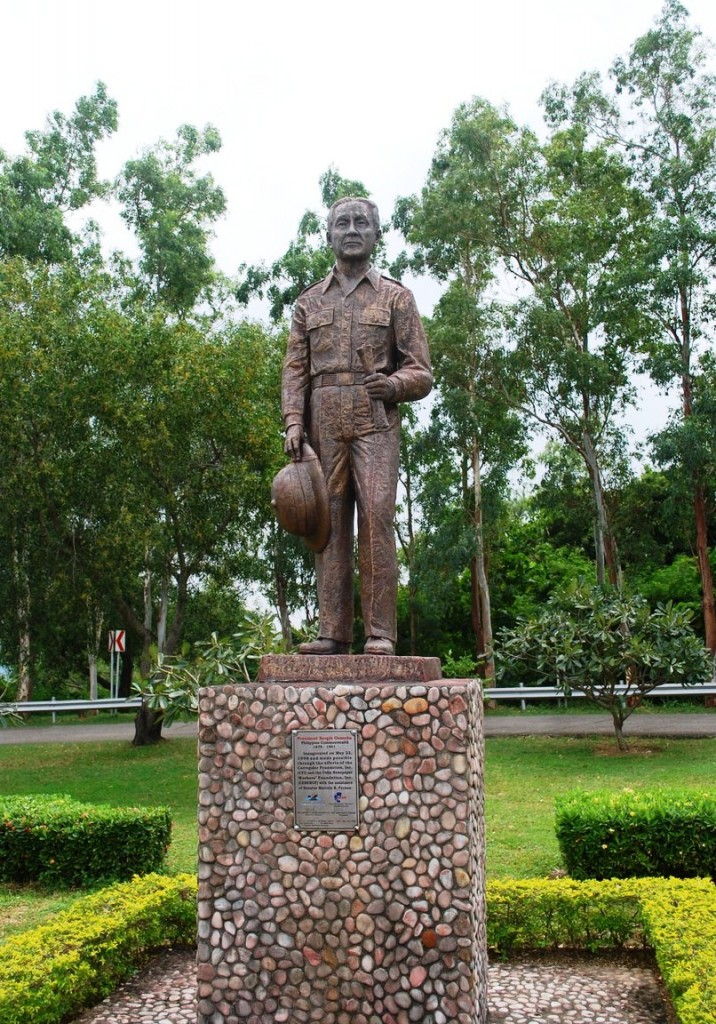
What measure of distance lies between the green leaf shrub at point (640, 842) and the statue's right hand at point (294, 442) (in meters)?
3.74

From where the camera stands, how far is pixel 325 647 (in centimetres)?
495

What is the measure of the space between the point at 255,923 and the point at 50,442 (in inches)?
459

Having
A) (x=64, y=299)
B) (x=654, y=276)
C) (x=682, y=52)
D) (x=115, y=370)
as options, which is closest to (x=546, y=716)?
(x=654, y=276)

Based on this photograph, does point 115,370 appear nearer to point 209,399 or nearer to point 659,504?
point 209,399

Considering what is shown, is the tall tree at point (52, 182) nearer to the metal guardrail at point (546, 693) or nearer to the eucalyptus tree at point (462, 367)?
the eucalyptus tree at point (462, 367)

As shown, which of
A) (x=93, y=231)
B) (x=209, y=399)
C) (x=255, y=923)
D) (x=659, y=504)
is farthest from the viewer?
(x=93, y=231)

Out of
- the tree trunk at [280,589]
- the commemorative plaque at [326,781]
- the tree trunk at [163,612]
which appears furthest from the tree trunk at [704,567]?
the commemorative plaque at [326,781]

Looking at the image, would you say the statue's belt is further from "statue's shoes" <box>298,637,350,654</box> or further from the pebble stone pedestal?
the pebble stone pedestal

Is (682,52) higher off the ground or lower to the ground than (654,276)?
higher

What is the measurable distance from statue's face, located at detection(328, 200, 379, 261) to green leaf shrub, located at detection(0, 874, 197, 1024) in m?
3.77

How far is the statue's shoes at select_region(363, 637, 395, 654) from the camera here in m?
4.77

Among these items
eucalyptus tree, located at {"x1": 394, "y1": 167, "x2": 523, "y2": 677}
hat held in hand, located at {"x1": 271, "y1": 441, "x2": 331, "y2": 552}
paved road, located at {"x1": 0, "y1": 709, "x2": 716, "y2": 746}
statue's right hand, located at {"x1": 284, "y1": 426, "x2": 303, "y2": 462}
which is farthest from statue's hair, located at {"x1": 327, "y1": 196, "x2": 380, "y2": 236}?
eucalyptus tree, located at {"x1": 394, "y1": 167, "x2": 523, "y2": 677}

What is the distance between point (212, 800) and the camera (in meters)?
4.48

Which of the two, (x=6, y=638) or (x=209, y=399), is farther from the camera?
(x=6, y=638)
